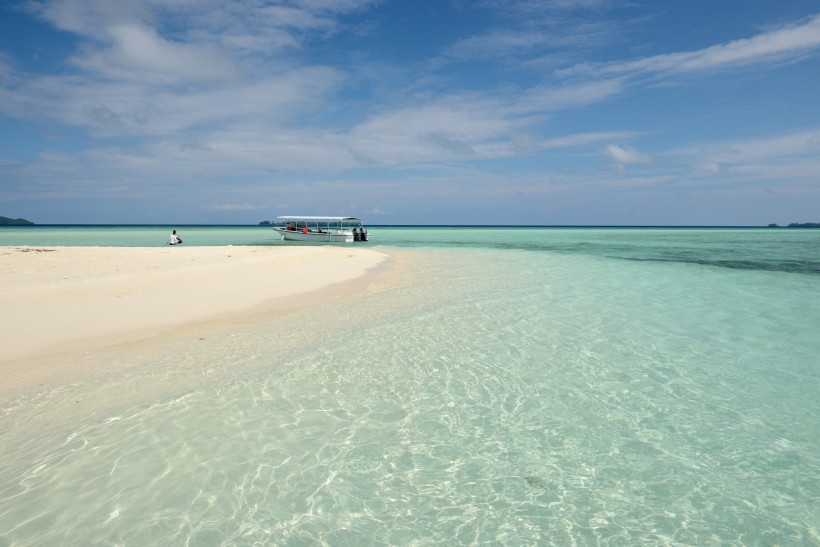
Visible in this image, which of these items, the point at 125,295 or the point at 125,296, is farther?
the point at 125,295

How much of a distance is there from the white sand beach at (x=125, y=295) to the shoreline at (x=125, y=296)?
0.06 ft

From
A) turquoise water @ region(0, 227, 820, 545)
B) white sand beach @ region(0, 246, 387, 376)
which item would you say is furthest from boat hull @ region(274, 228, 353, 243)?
turquoise water @ region(0, 227, 820, 545)

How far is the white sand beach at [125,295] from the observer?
34.4 feet

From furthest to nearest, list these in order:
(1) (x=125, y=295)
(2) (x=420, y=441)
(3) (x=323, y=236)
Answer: (3) (x=323, y=236), (1) (x=125, y=295), (2) (x=420, y=441)

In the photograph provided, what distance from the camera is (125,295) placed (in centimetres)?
1498

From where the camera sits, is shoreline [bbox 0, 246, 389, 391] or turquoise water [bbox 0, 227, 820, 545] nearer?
turquoise water [bbox 0, 227, 820, 545]

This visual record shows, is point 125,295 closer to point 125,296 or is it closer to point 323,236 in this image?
point 125,296

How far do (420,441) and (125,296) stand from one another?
1274 centimetres

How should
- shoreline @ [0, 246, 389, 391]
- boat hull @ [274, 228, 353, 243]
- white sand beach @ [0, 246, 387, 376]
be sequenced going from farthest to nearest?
boat hull @ [274, 228, 353, 243]
white sand beach @ [0, 246, 387, 376]
shoreline @ [0, 246, 389, 391]

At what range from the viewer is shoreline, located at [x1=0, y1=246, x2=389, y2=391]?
1021cm

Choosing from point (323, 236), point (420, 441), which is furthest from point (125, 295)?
point (323, 236)

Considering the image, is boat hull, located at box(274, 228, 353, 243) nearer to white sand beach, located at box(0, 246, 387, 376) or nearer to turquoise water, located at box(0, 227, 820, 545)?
white sand beach, located at box(0, 246, 387, 376)

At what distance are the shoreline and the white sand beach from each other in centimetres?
2

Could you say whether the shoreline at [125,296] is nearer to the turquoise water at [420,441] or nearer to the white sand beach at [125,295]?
the white sand beach at [125,295]
